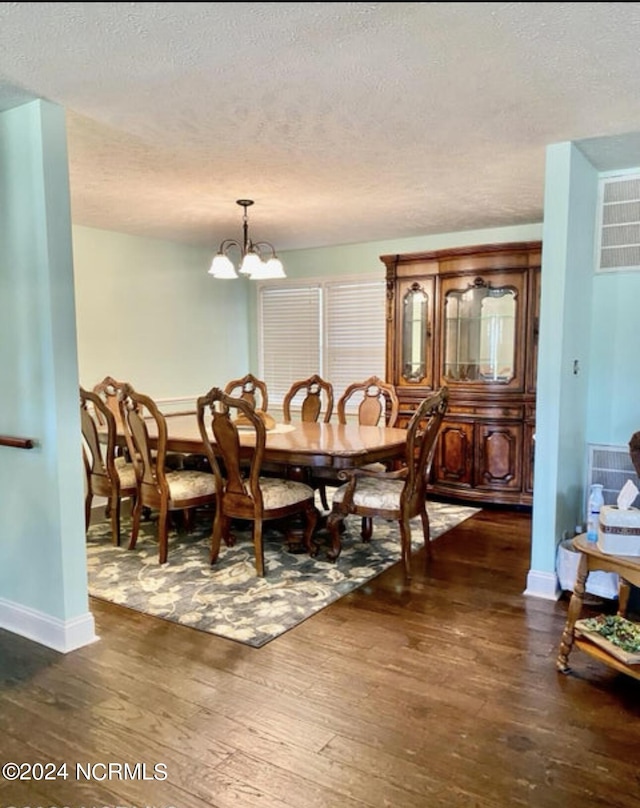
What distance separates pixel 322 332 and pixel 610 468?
3.34m

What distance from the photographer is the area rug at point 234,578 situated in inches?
114

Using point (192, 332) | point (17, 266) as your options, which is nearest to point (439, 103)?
point (17, 266)

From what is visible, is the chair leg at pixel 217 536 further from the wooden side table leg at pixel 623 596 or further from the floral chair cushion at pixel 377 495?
the wooden side table leg at pixel 623 596

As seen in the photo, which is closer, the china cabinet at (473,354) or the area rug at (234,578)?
the area rug at (234,578)

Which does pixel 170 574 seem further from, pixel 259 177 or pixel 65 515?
pixel 259 177

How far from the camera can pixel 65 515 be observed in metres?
2.57

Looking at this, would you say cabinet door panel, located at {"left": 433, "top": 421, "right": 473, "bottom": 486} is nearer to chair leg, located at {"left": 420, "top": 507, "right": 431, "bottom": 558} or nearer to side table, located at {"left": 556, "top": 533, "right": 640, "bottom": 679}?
chair leg, located at {"left": 420, "top": 507, "right": 431, "bottom": 558}

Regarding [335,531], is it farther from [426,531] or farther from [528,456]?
[528,456]

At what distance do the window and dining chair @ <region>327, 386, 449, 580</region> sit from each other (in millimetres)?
2303

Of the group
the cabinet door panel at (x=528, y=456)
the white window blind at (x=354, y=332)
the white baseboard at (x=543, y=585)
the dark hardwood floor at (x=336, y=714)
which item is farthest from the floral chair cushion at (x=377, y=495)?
the white window blind at (x=354, y=332)

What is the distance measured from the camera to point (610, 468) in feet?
11.4

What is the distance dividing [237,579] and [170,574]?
42 cm

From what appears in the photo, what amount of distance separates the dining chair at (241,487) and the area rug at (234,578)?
160 millimetres

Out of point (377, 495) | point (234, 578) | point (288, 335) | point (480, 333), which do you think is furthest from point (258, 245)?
point (234, 578)
